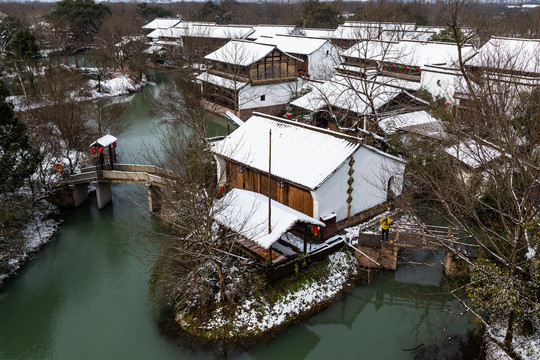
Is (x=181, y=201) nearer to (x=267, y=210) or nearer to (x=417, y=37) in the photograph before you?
(x=267, y=210)

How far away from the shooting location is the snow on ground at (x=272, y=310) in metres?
13.6

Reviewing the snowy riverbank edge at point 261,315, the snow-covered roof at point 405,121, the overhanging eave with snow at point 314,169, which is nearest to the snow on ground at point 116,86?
the overhanging eave with snow at point 314,169

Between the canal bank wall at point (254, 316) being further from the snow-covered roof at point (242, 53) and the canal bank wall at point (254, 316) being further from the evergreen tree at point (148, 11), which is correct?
the evergreen tree at point (148, 11)

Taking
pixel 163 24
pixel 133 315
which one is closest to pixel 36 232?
pixel 133 315

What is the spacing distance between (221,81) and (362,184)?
68.0 feet

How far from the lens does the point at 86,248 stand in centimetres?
1933

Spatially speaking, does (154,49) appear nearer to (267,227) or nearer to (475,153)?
(267,227)

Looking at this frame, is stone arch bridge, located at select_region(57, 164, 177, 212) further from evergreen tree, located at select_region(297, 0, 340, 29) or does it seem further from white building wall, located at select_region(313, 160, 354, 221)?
evergreen tree, located at select_region(297, 0, 340, 29)


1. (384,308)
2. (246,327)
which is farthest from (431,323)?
(246,327)

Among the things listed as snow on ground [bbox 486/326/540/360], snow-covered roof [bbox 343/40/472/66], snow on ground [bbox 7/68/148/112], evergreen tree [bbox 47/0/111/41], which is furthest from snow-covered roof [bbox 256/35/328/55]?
snow on ground [bbox 486/326/540/360]

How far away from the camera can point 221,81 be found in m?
35.2

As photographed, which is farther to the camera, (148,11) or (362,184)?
(148,11)

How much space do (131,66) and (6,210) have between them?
111ft

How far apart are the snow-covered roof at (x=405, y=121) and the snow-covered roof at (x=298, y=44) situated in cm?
1881
